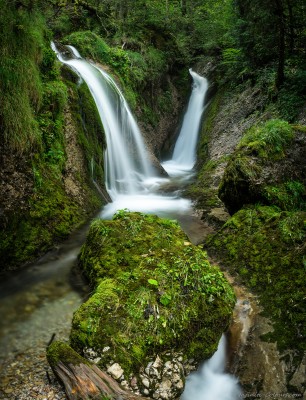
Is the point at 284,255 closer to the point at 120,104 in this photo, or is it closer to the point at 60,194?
the point at 60,194

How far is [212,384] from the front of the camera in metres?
3.33

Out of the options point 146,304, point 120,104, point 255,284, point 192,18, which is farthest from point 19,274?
point 192,18

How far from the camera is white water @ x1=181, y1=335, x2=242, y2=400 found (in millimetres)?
3227

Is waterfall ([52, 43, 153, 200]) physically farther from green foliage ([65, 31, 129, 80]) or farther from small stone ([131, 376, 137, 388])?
small stone ([131, 376, 137, 388])

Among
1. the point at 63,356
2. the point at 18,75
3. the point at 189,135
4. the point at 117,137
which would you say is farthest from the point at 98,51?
the point at 63,356

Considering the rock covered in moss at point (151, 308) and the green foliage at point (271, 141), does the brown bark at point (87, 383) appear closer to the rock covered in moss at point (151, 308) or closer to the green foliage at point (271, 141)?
the rock covered in moss at point (151, 308)

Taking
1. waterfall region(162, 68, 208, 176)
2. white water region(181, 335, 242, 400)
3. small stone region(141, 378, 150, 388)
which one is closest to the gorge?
small stone region(141, 378, 150, 388)

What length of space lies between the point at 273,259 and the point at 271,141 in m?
2.90

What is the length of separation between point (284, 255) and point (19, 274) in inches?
152

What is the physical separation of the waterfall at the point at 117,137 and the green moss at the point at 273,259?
4.34 m

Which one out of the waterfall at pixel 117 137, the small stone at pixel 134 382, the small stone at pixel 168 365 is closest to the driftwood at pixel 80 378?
the small stone at pixel 134 382

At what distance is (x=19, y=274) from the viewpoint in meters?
4.93

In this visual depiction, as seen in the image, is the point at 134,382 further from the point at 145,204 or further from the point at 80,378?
the point at 145,204

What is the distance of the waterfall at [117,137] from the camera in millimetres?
9938
